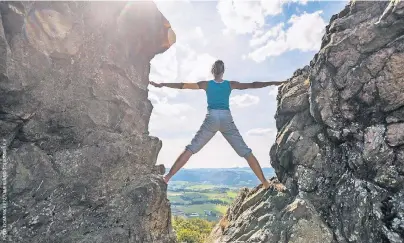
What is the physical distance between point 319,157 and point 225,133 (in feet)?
15.4

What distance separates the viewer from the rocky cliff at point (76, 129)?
11633 mm

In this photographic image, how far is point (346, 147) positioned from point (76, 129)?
11.3m

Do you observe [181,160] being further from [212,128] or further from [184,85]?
[184,85]

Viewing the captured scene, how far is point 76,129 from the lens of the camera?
13.1m

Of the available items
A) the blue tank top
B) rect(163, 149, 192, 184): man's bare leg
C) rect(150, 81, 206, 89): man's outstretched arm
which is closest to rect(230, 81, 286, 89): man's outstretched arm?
the blue tank top

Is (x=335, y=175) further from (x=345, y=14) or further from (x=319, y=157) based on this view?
(x=345, y=14)

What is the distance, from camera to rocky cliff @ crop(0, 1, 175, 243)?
11.6m

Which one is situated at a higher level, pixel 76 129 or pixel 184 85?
pixel 184 85

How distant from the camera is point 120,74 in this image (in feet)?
48.4

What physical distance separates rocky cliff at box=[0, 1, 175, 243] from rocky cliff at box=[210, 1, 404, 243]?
5.81 meters

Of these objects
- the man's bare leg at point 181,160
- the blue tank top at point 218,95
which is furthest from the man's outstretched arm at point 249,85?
the man's bare leg at point 181,160

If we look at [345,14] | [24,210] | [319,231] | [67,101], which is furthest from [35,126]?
[345,14]

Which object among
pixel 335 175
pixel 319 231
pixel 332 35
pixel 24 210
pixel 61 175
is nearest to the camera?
pixel 24 210

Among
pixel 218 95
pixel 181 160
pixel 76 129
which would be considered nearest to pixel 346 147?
pixel 218 95
